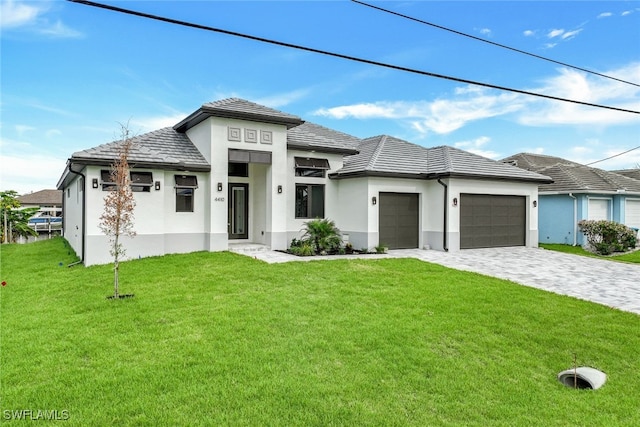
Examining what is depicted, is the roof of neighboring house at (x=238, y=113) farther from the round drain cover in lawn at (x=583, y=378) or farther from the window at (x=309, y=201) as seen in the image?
the round drain cover in lawn at (x=583, y=378)

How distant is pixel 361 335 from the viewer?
5.91 meters

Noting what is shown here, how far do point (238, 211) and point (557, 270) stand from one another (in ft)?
40.7

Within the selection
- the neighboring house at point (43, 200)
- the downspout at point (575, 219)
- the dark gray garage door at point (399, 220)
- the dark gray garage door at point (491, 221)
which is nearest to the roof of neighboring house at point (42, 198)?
the neighboring house at point (43, 200)

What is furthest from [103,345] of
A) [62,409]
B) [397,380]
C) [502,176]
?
[502,176]

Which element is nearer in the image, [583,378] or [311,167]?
[583,378]

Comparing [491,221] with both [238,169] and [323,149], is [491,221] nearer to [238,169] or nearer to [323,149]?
[323,149]

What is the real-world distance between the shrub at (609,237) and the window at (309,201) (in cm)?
1430

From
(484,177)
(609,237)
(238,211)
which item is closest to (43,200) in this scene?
(238,211)

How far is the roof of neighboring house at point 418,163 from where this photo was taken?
15.7m

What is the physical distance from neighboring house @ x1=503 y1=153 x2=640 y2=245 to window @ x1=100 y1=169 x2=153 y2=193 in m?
21.1

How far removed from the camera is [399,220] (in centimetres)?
1622

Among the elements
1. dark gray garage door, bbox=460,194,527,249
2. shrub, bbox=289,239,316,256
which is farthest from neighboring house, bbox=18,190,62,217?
dark gray garage door, bbox=460,194,527,249

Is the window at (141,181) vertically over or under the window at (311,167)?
under

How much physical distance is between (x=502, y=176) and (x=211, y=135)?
13031mm
